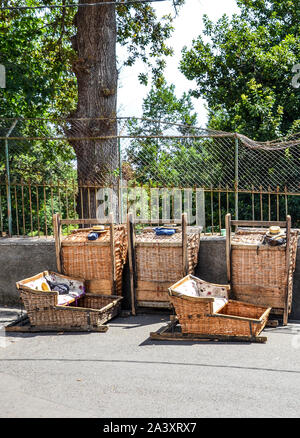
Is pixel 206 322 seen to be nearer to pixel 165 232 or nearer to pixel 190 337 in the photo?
pixel 190 337

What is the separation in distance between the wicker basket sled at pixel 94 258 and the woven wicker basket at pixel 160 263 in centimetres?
34

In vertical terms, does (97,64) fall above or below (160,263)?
above

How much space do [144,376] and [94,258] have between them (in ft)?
9.07

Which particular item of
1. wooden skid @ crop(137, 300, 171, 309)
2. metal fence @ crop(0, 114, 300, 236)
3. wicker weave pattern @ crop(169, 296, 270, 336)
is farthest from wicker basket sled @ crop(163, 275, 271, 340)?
metal fence @ crop(0, 114, 300, 236)

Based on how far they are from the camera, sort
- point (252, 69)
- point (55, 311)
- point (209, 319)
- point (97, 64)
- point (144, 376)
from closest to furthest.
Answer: point (144, 376), point (209, 319), point (55, 311), point (97, 64), point (252, 69)

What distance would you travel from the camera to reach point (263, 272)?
22.2ft

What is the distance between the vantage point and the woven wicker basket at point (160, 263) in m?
7.12

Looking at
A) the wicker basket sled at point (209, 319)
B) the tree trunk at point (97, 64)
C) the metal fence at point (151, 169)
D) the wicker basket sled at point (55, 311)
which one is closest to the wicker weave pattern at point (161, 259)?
the wicker basket sled at point (209, 319)

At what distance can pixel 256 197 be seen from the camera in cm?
1706

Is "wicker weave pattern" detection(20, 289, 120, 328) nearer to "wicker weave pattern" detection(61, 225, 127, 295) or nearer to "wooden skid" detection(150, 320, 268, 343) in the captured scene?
"wicker weave pattern" detection(61, 225, 127, 295)

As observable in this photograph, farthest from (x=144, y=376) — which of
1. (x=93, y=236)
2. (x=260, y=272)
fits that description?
(x=93, y=236)

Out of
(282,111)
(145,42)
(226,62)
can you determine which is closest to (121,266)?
(145,42)

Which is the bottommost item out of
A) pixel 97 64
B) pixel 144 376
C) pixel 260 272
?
pixel 144 376

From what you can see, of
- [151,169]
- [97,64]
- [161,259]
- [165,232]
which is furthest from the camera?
[97,64]
